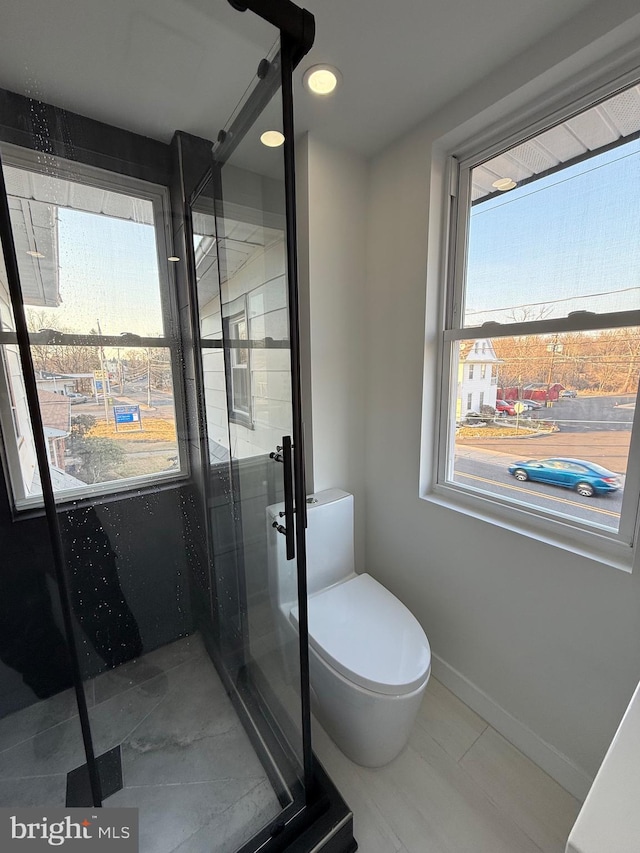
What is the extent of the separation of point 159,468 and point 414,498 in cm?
120

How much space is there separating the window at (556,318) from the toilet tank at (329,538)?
1.80 feet

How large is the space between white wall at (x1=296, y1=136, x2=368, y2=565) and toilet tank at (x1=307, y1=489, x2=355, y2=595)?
14cm

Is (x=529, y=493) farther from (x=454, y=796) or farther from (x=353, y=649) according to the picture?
(x=454, y=796)

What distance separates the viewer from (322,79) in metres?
1.28

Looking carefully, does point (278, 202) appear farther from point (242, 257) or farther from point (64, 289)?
point (64, 289)

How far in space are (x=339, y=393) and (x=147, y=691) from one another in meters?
1.57

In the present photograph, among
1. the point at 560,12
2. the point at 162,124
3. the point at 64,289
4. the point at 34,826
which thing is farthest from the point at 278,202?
the point at 34,826

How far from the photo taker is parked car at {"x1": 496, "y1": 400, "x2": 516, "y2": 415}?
142 centimetres

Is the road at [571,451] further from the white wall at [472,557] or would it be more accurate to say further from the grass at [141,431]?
the grass at [141,431]

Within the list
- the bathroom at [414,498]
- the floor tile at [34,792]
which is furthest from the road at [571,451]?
the floor tile at [34,792]

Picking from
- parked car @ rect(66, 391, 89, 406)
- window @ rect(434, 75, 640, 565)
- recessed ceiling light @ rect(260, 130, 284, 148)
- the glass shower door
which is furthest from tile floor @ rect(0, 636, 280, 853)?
recessed ceiling light @ rect(260, 130, 284, 148)

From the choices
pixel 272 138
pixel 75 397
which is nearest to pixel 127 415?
pixel 75 397

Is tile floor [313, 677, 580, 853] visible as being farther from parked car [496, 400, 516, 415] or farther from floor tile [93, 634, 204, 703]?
parked car [496, 400, 516, 415]

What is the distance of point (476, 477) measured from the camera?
1.58 metres
